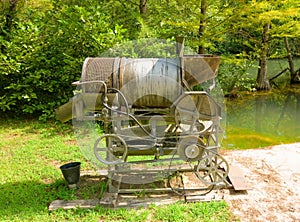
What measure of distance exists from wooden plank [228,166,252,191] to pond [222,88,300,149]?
73.6 inches

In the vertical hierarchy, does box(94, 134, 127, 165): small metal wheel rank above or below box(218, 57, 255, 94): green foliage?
below

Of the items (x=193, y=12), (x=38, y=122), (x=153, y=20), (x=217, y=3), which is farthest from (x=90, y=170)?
(x=217, y=3)

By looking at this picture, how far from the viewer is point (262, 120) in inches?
339

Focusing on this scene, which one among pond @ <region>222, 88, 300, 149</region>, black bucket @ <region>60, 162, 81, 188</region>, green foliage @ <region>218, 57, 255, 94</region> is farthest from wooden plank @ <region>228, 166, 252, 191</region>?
green foliage @ <region>218, 57, 255, 94</region>

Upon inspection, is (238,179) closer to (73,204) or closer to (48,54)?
(73,204)

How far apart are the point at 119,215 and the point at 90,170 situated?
1.41 meters

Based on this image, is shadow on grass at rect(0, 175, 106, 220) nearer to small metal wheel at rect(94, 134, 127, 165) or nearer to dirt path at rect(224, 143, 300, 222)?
small metal wheel at rect(94, 134, 127, 165)

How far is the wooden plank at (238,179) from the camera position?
380cm

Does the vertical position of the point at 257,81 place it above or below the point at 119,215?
above

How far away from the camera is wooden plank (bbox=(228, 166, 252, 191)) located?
3801 mm

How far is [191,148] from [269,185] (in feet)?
4.39

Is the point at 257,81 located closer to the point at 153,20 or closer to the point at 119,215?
the point at 153,20

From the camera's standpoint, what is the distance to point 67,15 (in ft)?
22.8

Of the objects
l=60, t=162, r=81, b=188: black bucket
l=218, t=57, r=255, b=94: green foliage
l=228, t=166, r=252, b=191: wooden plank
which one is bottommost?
l=228, t=166, r=252, b=191: wooden plank
